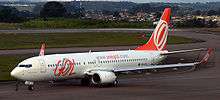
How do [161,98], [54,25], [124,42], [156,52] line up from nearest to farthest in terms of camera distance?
[161,98] → [156,52] → [124,42] → [54,25]

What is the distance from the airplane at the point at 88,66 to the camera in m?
45.8

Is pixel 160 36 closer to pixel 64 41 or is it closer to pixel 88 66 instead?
pixel 88 66

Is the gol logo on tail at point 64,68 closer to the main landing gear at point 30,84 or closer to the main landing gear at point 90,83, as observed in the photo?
the main landing gear at point 90,83

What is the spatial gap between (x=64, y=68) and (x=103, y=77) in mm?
3416

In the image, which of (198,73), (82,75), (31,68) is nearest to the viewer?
(31,68)

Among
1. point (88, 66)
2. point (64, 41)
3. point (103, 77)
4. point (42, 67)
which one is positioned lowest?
point (103, 77)

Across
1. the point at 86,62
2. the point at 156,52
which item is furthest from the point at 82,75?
the point at 156,52

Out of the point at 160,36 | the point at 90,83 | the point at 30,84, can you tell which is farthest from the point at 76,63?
the point at 160,36

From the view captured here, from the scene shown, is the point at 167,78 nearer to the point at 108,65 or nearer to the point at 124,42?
the point at 108,65

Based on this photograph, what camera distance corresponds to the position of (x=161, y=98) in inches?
1601

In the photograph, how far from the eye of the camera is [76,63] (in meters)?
48.2

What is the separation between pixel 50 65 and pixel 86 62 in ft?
12.5

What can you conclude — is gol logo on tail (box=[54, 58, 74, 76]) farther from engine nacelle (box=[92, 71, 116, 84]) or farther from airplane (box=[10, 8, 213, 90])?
engine nacelle (box=[92, 71, 116, 84])

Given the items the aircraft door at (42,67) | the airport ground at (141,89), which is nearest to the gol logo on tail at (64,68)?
the aircraft door at (42,67)
